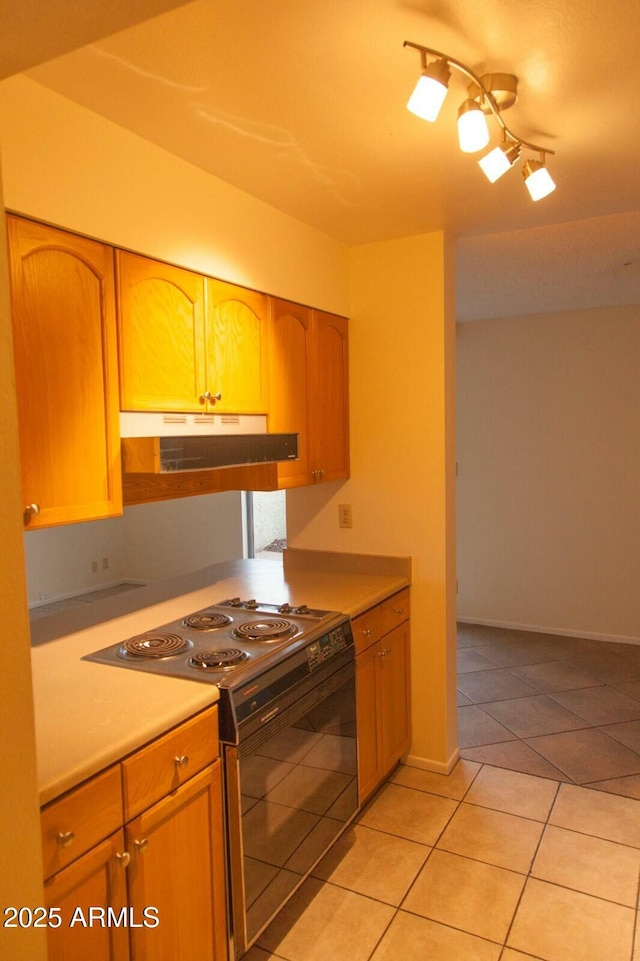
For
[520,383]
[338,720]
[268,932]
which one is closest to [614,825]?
[338,720]

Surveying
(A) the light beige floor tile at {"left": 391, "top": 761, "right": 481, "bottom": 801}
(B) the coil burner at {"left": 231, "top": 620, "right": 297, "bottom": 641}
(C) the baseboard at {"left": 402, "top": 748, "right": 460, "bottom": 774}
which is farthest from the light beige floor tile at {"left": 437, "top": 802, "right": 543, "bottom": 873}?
(B) the coil burner at {"left": 231, "top": 620, "right": 297, "bottom": 641}

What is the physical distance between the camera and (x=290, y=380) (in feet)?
8.92

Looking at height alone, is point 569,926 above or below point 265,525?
below

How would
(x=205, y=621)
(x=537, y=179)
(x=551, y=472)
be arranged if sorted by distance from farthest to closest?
1. (x=551, y=472)
2. (x=205, y=621)
3. (x=537, y=179)

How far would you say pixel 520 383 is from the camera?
509cm

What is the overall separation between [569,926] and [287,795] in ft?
3.38

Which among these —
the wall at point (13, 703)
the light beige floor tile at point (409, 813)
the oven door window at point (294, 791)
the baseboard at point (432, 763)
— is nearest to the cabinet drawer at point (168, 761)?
the oven door window at point (294, 791)

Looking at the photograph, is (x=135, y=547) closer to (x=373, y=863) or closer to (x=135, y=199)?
(x=373, y=863)

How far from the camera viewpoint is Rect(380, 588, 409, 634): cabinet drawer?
9.16 ft

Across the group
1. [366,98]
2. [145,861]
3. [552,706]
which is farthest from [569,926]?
[366,98]

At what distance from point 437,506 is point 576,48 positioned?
6.01 feet

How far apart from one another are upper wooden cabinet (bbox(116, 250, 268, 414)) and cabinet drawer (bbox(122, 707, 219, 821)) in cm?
92

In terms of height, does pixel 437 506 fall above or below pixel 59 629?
above

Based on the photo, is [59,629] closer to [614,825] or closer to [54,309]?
[54,309]
